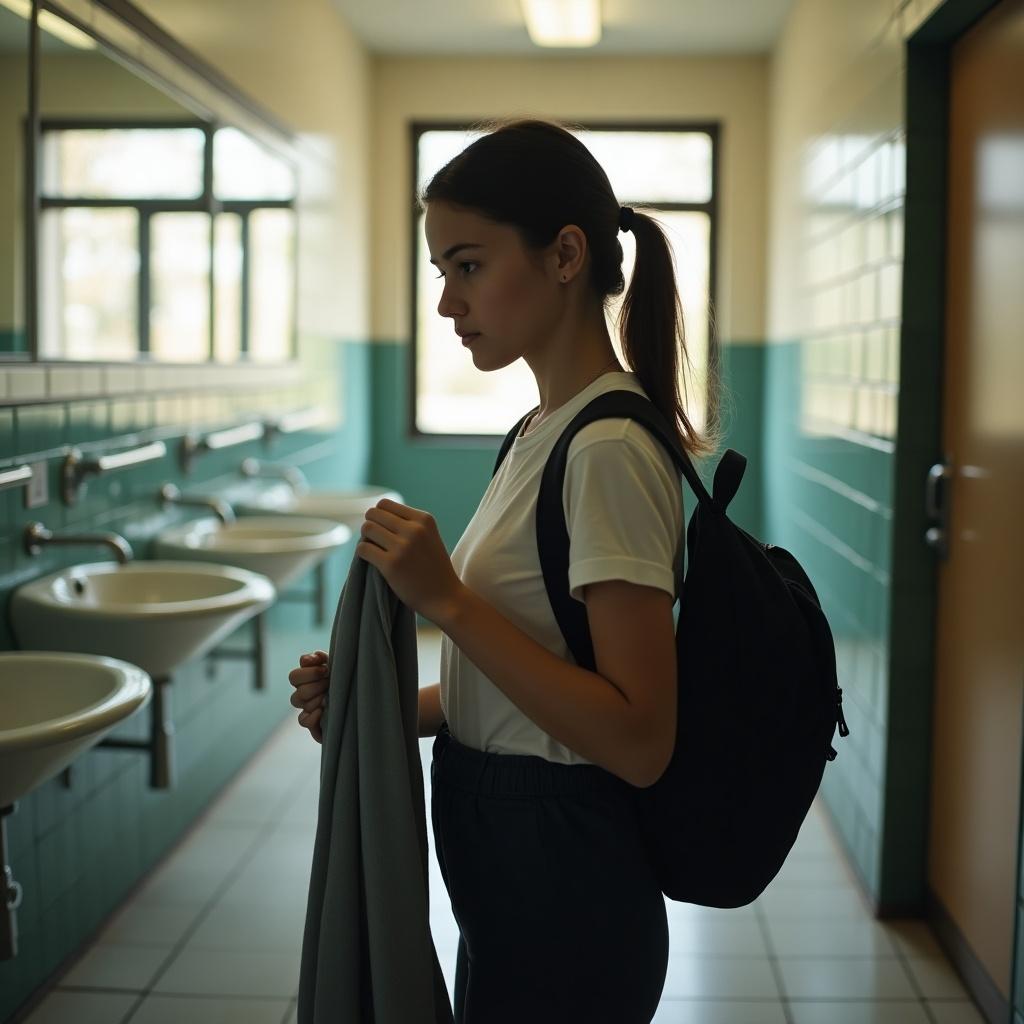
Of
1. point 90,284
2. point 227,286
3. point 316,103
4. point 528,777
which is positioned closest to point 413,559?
point 528,777

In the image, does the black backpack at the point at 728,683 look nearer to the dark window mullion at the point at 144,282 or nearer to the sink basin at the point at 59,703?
the sink basin at the point at 59,703

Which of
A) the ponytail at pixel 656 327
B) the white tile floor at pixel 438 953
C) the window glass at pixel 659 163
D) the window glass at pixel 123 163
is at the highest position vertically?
the window glass at pixel 659 163

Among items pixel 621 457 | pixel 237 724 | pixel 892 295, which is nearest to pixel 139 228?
pixel 237 724

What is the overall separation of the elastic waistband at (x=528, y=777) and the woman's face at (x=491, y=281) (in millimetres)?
348

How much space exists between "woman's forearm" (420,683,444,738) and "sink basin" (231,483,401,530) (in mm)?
2347

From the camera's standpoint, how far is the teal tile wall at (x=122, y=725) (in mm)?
2195

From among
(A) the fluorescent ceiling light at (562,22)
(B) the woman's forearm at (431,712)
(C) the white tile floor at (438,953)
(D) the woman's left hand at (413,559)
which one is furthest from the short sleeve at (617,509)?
(A) the fluorescent ceiling light at (562,22)

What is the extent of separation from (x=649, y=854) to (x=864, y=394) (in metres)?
2.08

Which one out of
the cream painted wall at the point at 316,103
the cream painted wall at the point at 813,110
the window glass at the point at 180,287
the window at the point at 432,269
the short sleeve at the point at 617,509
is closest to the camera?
the short sleeve at the point at 617,509

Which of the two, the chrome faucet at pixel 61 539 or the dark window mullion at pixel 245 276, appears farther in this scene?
the dark window mullion at pixel 245 276

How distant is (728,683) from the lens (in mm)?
967

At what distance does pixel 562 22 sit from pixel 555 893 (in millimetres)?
4211

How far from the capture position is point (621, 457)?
0.93 m

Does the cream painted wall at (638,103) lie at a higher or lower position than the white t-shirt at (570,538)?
higher
